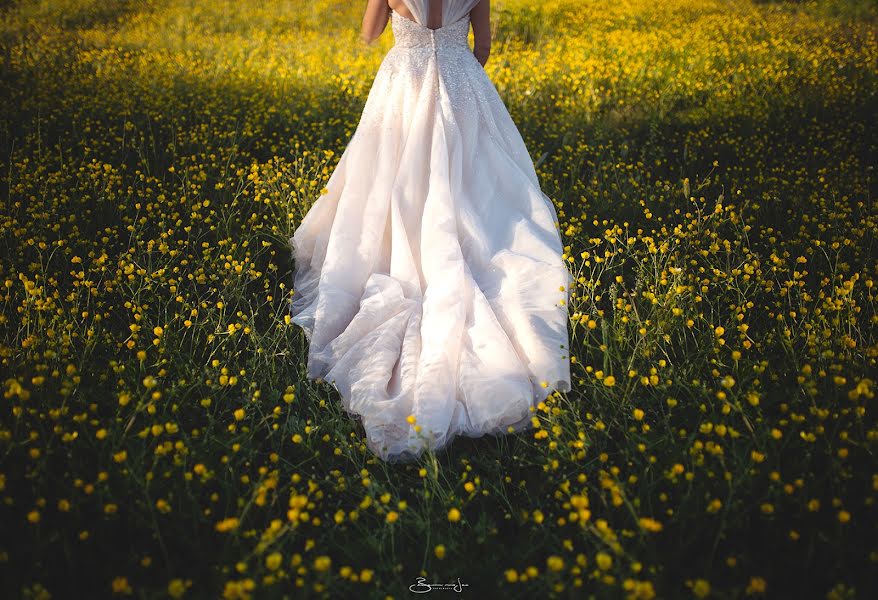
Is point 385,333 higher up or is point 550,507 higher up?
point 385,333

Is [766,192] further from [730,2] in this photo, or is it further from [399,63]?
[730,2]

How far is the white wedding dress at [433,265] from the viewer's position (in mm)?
2479

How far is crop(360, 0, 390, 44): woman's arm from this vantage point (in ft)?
10.3

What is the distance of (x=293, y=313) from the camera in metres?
3.25

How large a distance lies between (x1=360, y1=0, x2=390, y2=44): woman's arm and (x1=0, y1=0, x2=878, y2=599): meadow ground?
1.27m

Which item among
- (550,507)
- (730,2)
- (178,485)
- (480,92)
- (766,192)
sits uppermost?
(730,2)

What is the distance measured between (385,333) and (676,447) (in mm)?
1358

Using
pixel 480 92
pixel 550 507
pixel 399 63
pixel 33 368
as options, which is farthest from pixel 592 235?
pixel 33 368
